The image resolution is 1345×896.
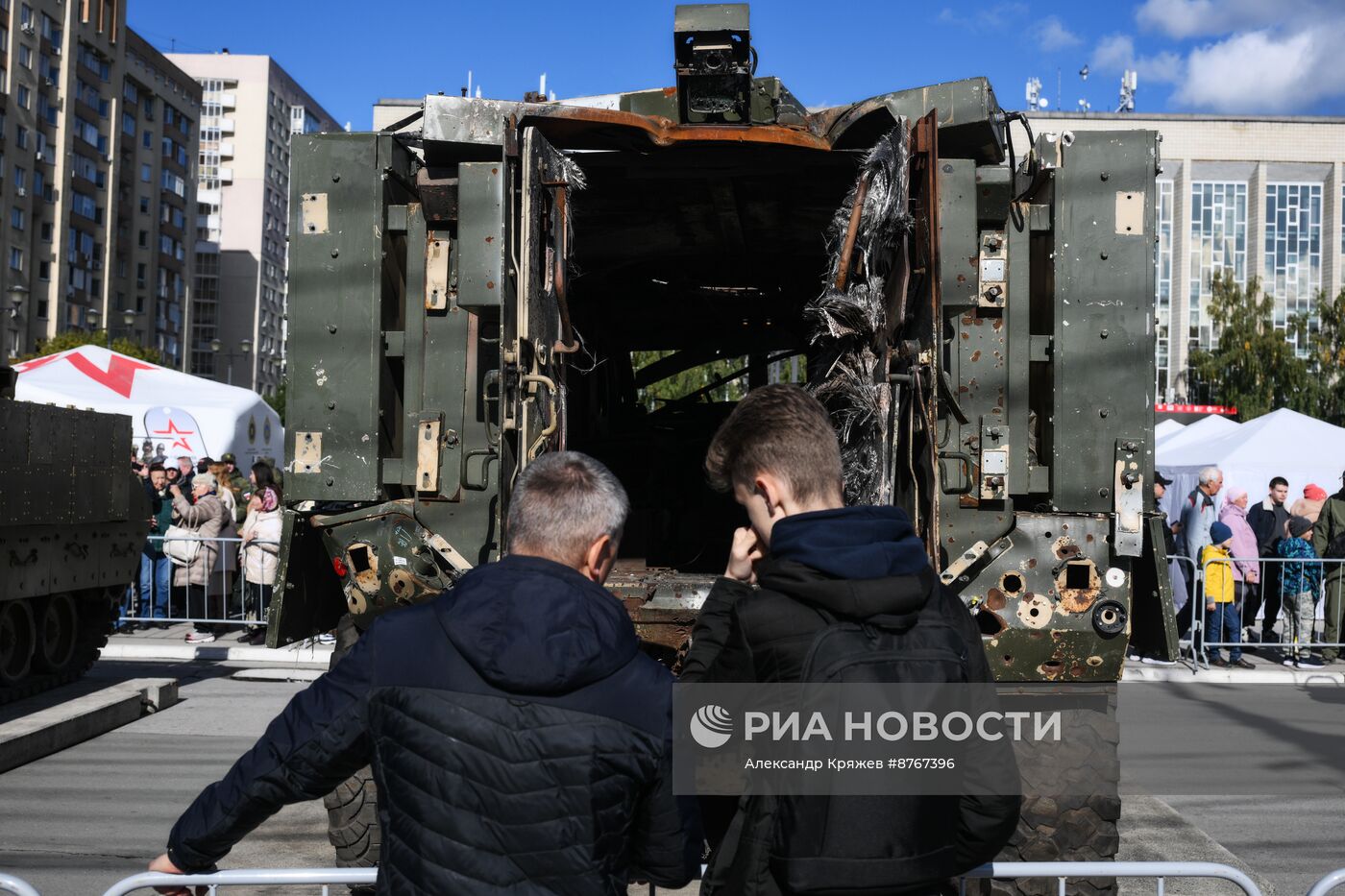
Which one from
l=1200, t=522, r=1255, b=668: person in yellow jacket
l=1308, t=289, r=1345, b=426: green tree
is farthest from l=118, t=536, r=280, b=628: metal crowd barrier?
l=1308, t=289, r=1345, b=426: green tree

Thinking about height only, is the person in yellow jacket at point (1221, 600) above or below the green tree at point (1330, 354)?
below

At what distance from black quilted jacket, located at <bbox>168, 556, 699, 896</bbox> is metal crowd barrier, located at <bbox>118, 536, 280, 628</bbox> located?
36.6ft

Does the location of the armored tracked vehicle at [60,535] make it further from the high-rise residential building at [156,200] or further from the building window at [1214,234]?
the high-rise residential building at [156,200]

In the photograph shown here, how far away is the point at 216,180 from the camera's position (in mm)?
98938

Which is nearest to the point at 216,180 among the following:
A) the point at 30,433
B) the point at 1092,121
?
the point at 1092,121

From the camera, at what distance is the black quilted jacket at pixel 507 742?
2.33m

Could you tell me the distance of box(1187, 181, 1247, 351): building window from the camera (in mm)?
58469

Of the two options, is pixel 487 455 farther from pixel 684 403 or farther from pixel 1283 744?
pixel 1283 744

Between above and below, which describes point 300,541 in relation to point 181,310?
below

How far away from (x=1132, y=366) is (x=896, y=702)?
3175 mm

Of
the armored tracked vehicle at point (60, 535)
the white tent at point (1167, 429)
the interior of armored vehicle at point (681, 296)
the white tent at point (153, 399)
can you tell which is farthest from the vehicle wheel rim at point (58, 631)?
the white tent at point (1167, 429)

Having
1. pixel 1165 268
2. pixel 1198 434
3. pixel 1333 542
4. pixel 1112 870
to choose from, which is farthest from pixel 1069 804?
pixel 1165 268

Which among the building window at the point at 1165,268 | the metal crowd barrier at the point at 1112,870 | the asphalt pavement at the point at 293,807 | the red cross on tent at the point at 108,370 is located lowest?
the asphalt pavement at the point at 293,807

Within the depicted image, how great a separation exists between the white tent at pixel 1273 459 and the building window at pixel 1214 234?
42.1 m
